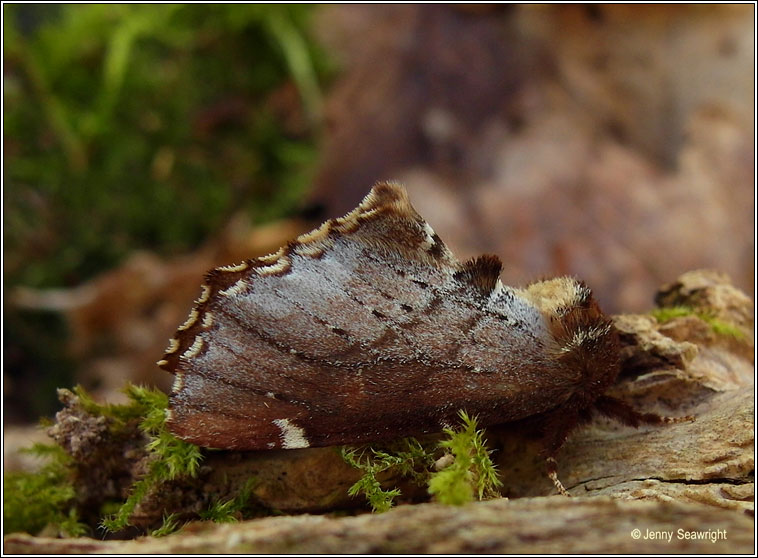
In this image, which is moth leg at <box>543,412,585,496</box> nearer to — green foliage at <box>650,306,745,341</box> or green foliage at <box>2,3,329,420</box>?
green foliage at <box>650,306,745,341</box>

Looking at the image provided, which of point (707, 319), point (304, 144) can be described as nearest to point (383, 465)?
point (707, 319)

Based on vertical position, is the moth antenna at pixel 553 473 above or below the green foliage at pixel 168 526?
above

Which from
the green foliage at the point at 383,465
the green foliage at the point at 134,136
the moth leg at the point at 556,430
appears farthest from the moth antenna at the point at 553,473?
the green foliage at the point at 134,136

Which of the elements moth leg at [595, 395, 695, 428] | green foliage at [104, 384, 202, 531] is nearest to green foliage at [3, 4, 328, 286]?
green foliage at [104, 384, 202, 531]

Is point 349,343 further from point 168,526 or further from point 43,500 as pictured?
point 43,500

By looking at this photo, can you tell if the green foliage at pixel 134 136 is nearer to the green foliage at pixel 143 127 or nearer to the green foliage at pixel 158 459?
the green foliage at pixel 143 127

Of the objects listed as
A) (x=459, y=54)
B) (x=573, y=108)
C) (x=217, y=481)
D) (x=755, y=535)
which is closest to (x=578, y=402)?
(x=755, y=535)

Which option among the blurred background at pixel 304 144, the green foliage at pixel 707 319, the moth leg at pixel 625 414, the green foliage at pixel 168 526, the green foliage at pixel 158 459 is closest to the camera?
the green foliage at pixel 168 526
